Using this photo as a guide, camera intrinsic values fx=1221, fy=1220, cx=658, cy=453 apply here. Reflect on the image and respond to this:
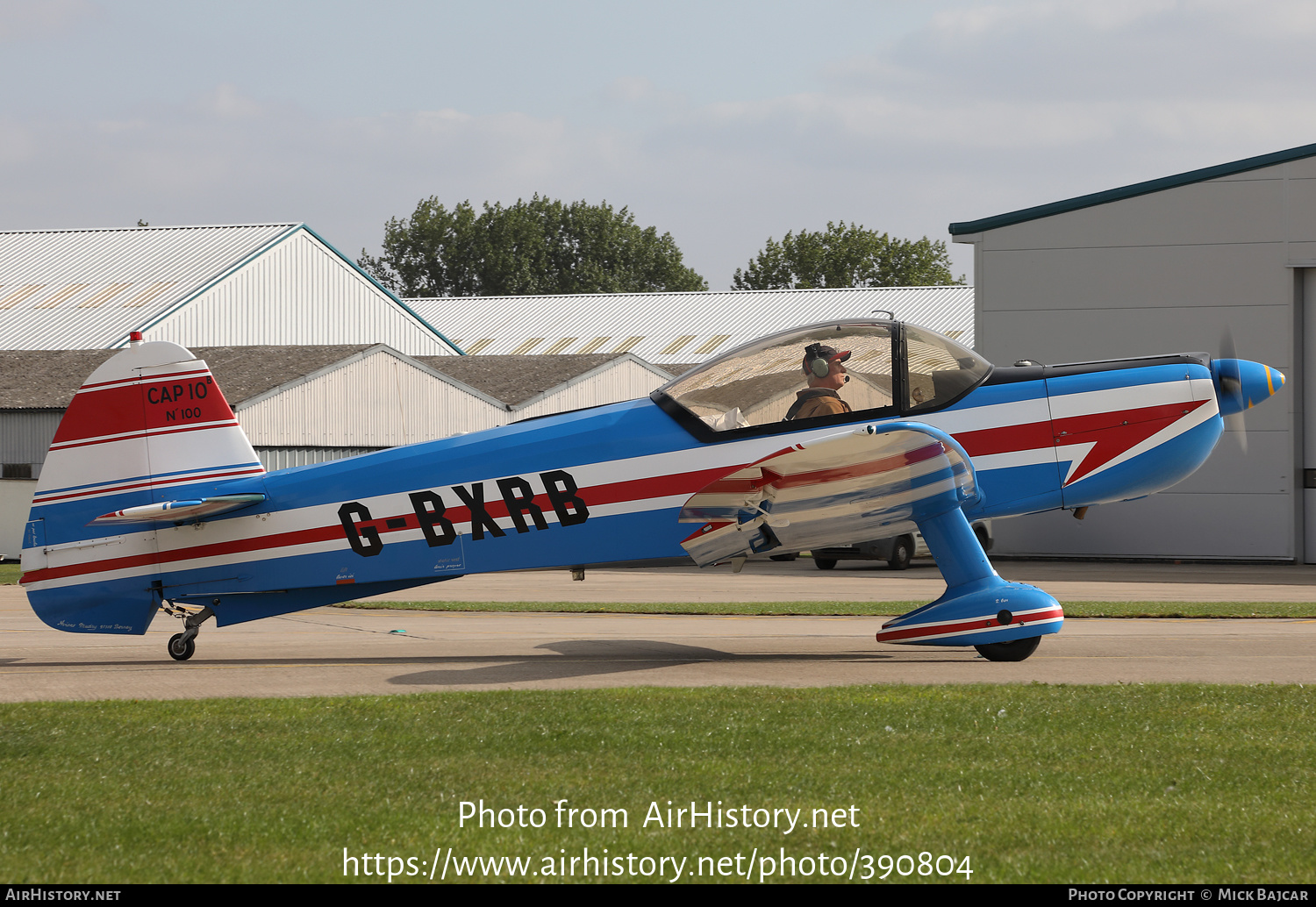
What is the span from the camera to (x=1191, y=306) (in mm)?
28047

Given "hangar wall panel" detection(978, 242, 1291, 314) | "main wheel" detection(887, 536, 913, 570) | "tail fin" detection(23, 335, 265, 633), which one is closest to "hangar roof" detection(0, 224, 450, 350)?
"main wheel" detection(887, 536, 913, 570)

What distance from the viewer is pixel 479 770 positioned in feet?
20.1

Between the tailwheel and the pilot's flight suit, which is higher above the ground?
Answer: the pilot's flight suit

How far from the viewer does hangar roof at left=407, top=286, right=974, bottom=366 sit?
4962cm

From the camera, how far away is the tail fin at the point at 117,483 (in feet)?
34.5

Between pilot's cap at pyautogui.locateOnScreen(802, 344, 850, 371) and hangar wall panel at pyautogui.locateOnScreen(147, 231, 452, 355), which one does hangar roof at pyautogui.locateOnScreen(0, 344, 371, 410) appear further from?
pilot's cap at pyautogui.locateOnScreen(802, 344, 850, 371)

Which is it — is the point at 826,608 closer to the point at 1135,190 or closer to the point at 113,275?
the point at 1135,190

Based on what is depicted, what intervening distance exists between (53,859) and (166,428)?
6.40m

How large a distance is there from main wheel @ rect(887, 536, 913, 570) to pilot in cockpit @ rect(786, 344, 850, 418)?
54.6 feet

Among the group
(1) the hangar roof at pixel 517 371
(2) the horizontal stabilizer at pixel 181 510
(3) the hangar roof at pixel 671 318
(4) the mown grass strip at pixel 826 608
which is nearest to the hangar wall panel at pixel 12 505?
(1) the hangar roof at pixel 517 371

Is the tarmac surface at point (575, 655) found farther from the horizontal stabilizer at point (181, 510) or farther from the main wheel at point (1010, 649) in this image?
the horizontal stabilizer at point (181, 510)

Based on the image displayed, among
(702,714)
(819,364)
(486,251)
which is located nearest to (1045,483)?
(819,364)

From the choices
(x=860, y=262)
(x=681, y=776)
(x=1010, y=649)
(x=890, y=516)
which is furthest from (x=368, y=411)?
(x=860, y=262)
